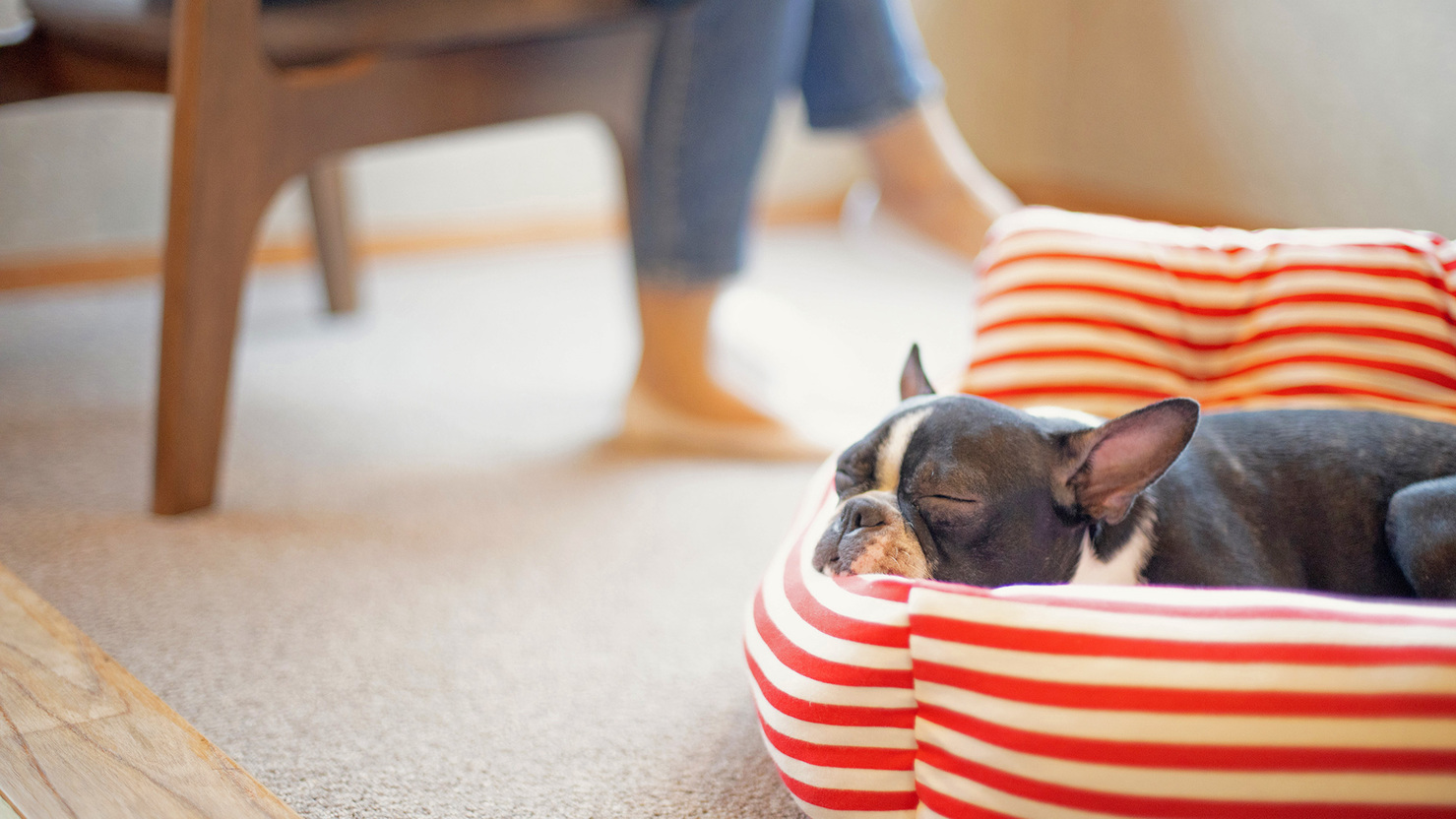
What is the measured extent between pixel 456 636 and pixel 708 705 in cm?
30

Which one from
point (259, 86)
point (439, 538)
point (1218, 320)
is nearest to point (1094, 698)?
point (1218, 320)

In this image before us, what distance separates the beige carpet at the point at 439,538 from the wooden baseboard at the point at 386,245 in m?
0.10

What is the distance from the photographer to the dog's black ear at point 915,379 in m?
1.12

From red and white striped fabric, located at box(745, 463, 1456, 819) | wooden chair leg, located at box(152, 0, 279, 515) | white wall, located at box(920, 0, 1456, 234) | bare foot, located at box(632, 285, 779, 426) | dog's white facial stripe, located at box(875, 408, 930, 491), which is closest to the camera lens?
red and white striped fabric, located at box(745, 463, 1456, 819)

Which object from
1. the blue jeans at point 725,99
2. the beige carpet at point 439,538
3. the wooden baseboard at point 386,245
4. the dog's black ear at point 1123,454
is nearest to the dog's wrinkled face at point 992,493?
the dog's black ear at point 1123,454

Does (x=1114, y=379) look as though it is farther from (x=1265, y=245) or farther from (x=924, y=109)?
(x=924, y=109)

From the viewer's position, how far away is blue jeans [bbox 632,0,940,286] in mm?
1592

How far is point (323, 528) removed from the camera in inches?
59.8

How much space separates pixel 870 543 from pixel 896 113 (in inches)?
44.4

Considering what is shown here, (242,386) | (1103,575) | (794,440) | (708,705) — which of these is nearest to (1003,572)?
(1103,575)

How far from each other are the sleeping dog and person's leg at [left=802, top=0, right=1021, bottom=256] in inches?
33.1

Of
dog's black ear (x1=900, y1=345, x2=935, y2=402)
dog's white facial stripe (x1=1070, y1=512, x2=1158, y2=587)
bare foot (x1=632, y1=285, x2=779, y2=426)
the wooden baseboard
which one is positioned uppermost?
dog's black ear (x1=900, y1=345, x2=935, y2=402)

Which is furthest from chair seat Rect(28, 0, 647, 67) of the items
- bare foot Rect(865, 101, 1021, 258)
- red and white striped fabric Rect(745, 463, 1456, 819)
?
red and white striped fabric Rect(745, 463, 1456, 819)

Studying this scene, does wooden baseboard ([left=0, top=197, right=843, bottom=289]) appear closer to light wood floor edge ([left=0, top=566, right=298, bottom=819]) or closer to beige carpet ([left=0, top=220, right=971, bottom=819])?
beige carpet ([left=0, top=220, right=971, bottom=819])
